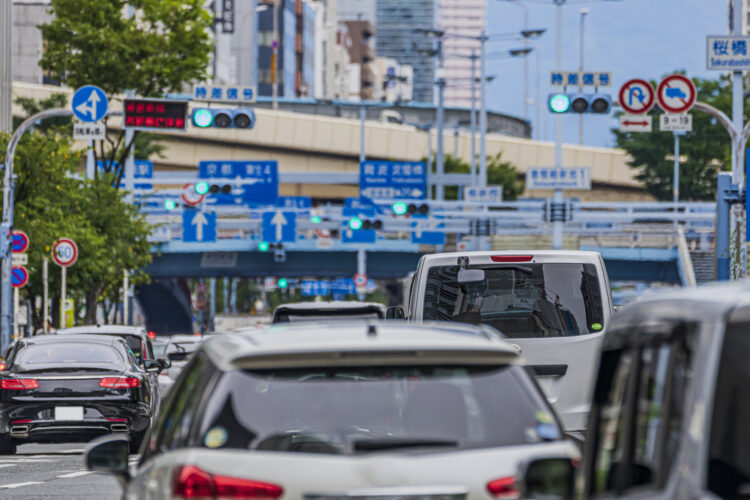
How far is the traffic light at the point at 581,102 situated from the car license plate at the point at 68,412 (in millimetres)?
18406

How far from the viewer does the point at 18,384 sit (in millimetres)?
17531

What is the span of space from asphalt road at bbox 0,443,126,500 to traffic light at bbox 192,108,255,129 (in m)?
16.0

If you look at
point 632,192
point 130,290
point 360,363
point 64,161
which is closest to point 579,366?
point 360,363

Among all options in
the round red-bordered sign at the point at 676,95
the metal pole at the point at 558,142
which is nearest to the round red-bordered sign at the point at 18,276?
the round red-bordered sign at the point at 676,95

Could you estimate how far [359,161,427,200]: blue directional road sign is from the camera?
64.0 metres

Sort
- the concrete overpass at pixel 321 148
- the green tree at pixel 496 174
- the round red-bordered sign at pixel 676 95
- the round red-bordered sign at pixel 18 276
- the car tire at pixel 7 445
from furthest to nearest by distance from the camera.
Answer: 1. the green tree at pixel 496 174
2. the concrete overpass at pixel 321 148
3. the round red-bordered sign at pixel 18 276
4. the round red-bordered sign at pixel 676 95
5. the car tire at pixel 7 445

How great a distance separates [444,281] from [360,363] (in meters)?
7.99

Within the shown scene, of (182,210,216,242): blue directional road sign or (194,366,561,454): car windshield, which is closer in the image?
(194,366,561,454): car windshield

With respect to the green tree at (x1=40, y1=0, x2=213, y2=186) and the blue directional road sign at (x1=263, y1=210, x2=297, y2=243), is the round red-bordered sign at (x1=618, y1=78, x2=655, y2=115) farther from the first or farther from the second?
the blue directional road sign at (x1=263, y1=210, x2=297, y2=243)

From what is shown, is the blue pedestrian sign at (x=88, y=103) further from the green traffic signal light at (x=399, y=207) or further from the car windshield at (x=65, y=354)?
the green traffic signal light at (x=399, y=207)

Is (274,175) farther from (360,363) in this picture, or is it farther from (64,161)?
(360,363)

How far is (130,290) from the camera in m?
52.7

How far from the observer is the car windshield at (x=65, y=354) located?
1800cm

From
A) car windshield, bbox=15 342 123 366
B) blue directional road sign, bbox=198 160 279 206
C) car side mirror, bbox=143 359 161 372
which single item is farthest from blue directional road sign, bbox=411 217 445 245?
car windshield, bbox=15 342 123 366
